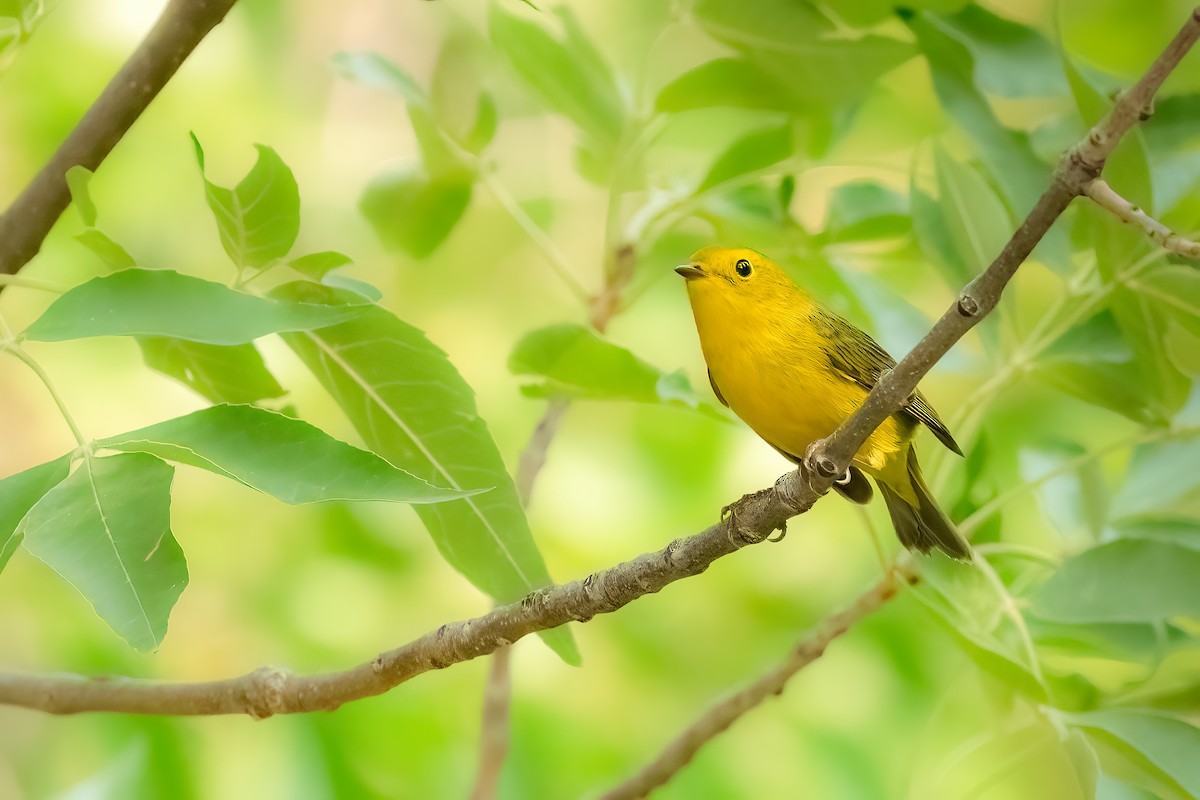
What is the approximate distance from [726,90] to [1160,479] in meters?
0.58

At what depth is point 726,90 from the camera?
40.0 inches

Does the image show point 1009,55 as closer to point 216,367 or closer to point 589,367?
point 589,367

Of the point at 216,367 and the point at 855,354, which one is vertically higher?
the point at 855,354

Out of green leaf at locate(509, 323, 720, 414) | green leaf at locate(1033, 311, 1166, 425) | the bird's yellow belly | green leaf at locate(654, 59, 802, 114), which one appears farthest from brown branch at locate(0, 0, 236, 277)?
green leaf at locate(1033, 311, 1166, 425)

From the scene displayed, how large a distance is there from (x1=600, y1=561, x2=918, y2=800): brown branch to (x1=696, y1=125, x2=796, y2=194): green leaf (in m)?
0.41

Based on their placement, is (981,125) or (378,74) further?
(378,74)

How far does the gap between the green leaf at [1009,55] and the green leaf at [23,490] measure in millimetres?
781

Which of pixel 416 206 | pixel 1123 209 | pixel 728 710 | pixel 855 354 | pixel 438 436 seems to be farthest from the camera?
pixel 416 206

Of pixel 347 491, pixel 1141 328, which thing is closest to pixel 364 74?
pixel 347 491

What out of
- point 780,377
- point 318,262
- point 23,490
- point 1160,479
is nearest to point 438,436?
point 318,262

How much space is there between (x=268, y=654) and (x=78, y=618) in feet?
0.85

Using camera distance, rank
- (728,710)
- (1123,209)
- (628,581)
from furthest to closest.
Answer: (728,710)
(628,581)
(1123,209)

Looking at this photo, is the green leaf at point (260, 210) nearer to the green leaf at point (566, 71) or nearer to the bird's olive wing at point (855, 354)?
the green leaf at point (566, 71)

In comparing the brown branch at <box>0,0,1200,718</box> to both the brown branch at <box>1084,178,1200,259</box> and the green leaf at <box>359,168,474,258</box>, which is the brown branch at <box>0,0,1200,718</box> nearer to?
the brown branch at <box>1084,178,1200,259</box>
